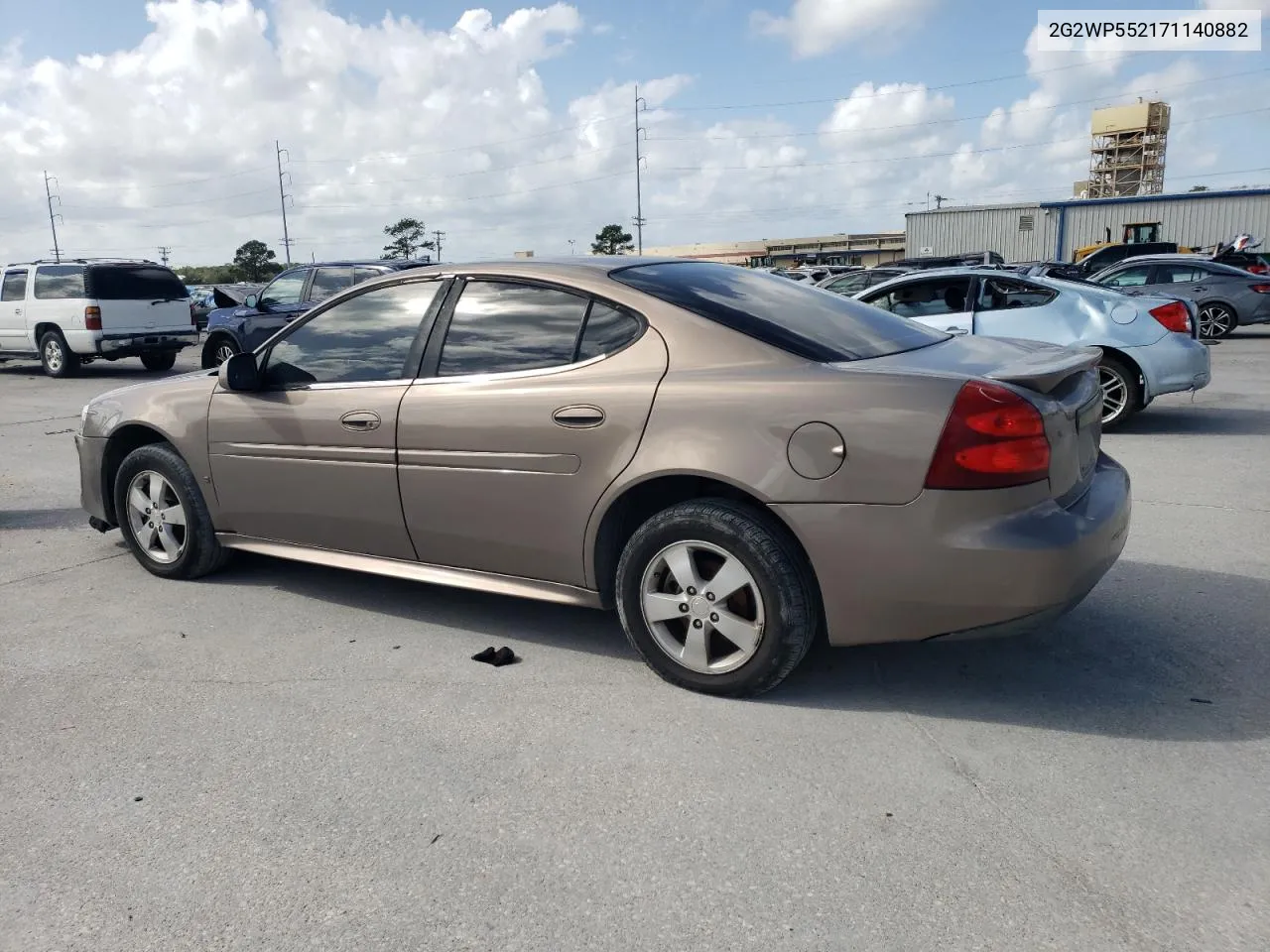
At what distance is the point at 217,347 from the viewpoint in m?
15.4

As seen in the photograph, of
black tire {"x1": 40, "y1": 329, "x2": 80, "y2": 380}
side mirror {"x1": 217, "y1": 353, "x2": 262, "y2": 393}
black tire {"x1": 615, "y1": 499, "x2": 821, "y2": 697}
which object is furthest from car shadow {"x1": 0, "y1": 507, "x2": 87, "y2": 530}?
black tire {"x1": 40, "y1": 329, "x2": 80, "y2": 380}

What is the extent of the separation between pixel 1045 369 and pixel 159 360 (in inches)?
706

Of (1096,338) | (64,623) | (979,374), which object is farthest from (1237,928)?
(1096,338)

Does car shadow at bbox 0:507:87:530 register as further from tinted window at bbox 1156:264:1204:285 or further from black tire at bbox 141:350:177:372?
tinted window at bbox 1156:264:1204:285

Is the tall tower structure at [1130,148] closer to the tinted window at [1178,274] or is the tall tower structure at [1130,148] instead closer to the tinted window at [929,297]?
the tinted window at [1178,274]

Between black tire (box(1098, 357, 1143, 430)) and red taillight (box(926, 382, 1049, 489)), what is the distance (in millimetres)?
6326

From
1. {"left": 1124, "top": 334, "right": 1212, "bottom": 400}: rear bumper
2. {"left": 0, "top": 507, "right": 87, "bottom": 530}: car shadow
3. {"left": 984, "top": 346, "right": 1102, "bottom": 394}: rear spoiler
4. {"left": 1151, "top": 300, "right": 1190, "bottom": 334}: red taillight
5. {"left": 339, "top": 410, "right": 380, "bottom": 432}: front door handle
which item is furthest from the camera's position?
{"left": 1151, "top": 300, "right": 1190, "bottom": 334}: red taillight

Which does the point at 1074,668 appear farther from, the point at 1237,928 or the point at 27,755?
the point at 27,755

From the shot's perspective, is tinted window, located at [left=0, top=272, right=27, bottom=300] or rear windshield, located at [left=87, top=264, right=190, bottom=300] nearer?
rear windshield, located at [left=87, top=264, right=190, bottom=300]

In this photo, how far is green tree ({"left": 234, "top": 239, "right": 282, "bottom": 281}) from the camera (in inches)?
3378

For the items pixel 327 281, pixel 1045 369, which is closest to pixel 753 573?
pixel 1045 369

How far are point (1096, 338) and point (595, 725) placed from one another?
23.0 feet

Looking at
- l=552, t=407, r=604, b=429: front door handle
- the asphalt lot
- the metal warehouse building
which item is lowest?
the asphalt lot

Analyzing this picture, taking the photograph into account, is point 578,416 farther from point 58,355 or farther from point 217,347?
point 58,355
